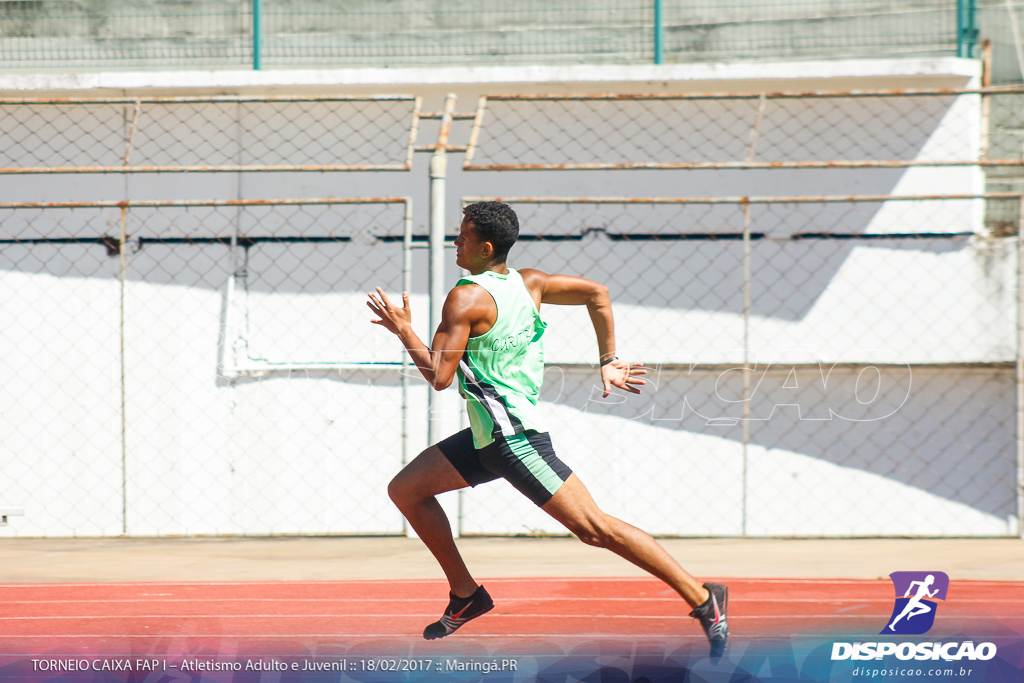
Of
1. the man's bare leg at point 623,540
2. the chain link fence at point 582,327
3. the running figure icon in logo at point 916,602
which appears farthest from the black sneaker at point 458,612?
the chain link fence at point 582,327

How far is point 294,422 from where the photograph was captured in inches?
301

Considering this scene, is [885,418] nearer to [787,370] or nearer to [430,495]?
[787,370]

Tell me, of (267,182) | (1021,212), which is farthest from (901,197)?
(267,182)

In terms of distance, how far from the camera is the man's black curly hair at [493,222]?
154 inches

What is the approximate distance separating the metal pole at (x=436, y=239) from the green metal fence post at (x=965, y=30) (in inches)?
154

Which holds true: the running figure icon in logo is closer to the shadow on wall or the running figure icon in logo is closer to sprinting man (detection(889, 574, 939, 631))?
sprinting man (detection(889, 574, 939, 631))

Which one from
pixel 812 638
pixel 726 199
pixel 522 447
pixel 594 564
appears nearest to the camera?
pixel 522 447

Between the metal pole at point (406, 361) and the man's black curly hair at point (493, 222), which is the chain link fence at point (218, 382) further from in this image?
the man's black curly hair at point (493, 222)

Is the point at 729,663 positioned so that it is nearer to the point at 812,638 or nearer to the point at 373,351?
the point at 812,638

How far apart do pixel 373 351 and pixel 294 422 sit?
0.79m

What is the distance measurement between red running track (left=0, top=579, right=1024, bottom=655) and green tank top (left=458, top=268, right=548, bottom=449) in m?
1.08

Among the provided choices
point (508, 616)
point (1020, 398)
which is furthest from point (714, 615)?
point (1020, 398)

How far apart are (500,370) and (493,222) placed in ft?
1.85

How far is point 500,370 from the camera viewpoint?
390 cm
